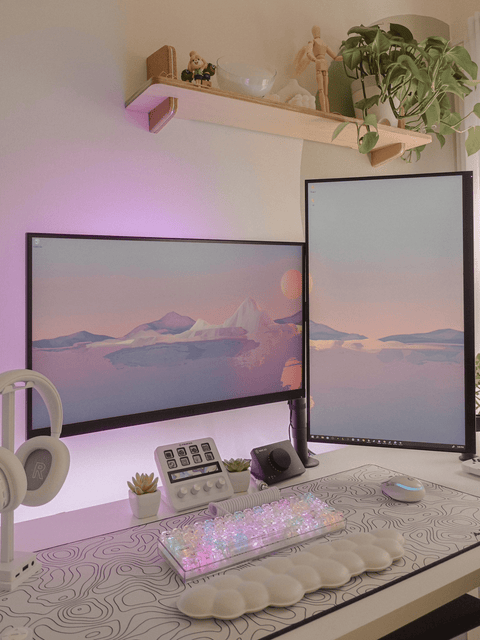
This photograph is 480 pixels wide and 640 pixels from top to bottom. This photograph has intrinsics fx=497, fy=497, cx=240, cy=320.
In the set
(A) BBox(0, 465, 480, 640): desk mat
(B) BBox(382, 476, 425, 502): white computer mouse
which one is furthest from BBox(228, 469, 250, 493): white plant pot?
(B) BBox(382, 476, 425, 502): white computer mouse

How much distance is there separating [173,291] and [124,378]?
0.90 ft

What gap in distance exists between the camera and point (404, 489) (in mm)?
1214

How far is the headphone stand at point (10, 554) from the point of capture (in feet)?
2.94

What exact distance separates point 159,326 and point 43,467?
50 centimetres

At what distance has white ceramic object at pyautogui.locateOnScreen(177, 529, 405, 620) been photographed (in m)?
0.80

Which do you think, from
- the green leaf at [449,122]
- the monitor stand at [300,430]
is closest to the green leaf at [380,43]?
the green leaf at [449,122]

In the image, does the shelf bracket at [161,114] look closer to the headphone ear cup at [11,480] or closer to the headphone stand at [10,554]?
the headphone stand at [10,554]

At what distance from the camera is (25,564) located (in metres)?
0.93

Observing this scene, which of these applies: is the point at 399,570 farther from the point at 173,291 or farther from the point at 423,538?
the point at 173,291

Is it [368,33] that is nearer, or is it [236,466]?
[236,466]

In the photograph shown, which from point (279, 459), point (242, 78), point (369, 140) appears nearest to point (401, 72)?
point (369, 140)

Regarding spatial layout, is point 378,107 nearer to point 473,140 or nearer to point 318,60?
point 318,60

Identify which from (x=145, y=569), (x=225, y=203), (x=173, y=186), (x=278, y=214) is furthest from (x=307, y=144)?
(x=145, y=569)

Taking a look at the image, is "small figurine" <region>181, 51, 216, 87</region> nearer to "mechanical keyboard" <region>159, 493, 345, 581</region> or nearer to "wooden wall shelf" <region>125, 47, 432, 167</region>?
"wooden wall shelf" <region>125, 47, 432, 167</region>
